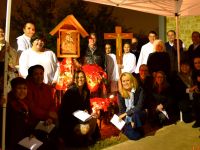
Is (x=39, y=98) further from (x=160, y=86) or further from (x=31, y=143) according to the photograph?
(x=160, y=86)

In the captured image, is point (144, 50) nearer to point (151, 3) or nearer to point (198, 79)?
point (151, 3)

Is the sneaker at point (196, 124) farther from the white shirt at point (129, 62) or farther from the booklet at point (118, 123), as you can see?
the white shirt at point (129, 62)

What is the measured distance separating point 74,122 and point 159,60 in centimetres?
269

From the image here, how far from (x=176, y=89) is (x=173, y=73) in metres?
0.47

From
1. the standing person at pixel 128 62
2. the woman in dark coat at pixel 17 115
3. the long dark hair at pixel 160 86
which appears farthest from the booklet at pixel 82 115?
the standing person at pixel 128 62

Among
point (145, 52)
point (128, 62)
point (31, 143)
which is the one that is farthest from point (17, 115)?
point (145, 52)

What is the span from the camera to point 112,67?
8523 mm

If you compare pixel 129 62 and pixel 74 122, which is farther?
pixel 129 62

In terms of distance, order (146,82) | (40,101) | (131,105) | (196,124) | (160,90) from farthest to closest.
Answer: (146,82) < (160,90) < (196,124) < (131,105) < (40,101)

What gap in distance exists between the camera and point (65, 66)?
7168mm

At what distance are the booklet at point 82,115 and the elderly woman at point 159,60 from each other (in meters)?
2.41

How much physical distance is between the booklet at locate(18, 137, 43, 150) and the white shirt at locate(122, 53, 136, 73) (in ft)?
13.6

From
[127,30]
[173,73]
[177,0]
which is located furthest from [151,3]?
[127,30]

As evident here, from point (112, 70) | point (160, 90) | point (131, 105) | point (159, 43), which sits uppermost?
point (159, 43)
